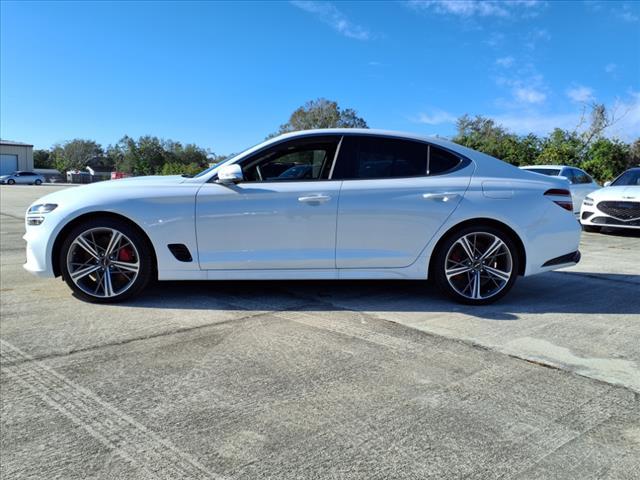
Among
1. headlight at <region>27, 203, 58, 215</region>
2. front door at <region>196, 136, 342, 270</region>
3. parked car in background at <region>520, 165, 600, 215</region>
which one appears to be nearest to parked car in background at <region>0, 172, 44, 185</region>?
parked car in background at <region>520, 165, 600, 215</region>

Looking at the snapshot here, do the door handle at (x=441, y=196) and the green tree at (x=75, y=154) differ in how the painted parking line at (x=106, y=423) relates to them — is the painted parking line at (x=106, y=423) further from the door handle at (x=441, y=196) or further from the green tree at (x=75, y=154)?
the green tree at (x=75, y=154)

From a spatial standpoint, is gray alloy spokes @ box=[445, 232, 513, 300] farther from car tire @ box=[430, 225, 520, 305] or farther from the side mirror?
the side mirror

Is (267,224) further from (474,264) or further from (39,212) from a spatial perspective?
(39,212)

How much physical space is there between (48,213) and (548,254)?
14.8 feet

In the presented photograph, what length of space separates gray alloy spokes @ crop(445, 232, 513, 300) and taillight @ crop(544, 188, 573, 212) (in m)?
0.63

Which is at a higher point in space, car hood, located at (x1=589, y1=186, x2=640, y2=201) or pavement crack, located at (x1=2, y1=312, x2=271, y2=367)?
car hood, located at (x1=589, y1=186, x2=640, y2=201)

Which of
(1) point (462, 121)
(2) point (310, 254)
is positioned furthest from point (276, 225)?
(1) point (462, 121)

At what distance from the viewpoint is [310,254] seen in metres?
4.48

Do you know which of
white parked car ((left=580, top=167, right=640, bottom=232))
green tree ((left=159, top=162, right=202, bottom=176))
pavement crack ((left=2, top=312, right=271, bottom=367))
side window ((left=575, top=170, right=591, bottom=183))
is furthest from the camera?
green tree ((left=159, top=162, right=202, bottom=176))

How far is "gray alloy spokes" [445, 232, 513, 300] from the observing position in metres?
4.60

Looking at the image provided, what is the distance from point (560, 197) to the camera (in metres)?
4.68

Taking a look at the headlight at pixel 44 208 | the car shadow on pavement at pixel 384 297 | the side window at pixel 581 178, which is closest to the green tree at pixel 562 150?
the side window at pixel 581 178

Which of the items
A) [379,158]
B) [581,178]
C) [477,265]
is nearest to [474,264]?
[477,265]

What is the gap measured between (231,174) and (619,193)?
30.3 ft
